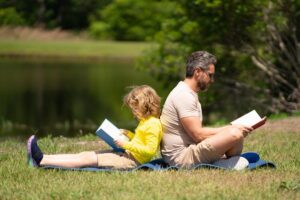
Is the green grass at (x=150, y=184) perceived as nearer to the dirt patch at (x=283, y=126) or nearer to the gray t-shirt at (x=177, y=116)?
the gray t-shirt at (x=177, y=116)

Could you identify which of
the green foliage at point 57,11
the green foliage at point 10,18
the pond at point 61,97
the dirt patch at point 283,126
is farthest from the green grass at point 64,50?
the dirt patch at point 283,126

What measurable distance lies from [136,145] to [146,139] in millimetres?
126

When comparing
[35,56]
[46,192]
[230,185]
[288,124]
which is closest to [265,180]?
[230,185]

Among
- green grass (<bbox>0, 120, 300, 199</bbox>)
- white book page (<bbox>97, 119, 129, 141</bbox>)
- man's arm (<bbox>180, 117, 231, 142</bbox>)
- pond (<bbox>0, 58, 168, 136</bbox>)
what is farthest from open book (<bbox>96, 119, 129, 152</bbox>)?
pond (<bbox>0, 58, 168, 136</bbox>)

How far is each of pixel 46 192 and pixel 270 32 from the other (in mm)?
14228

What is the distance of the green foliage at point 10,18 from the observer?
66688 millimetres

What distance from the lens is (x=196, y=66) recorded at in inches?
305

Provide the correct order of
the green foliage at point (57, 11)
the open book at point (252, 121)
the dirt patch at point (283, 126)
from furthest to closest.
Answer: the green foliage at point (57, 11)
the dirt patch at point (283, 126)
the open book at point (252, 121)

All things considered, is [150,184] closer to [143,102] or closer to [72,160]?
[143,102]

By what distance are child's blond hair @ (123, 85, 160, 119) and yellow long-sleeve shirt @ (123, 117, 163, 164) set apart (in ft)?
0.25

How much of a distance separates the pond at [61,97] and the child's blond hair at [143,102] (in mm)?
5682

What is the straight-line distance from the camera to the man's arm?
25.2 feet

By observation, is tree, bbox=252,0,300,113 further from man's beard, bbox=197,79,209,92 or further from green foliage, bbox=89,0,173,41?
green foliage, bbox=89,0,173,41

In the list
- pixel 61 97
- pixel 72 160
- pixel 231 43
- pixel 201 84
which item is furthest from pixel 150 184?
pixel 61 97
